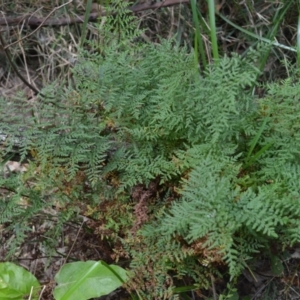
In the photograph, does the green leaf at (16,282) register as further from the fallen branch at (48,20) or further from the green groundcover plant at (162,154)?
the fallen branch at (48,20)

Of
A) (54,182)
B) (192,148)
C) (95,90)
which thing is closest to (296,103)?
(192,148)

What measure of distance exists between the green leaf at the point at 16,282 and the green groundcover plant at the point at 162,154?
0.17 metres

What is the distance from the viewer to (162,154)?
4.63ft

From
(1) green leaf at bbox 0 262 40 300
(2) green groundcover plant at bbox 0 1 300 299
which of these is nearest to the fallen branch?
(2) green groundcover plant at bbox 0 1 300 299

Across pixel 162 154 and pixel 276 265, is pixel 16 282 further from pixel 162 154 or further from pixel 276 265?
pixel 276 265

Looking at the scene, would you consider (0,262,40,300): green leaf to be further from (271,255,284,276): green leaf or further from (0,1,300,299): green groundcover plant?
(271,255,284,276): green leaf

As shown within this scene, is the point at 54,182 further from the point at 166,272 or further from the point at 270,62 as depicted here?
the point at 270,62

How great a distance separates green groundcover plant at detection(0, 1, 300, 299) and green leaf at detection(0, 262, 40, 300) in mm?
171

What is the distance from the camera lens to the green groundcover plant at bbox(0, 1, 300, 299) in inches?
50.1

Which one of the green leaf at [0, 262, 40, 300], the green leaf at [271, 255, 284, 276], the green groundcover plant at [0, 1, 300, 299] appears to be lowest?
the green leaf at [0, 262, 40, 300]

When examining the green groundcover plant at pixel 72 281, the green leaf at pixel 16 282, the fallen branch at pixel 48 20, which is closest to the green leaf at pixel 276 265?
the green groundcover plant at pixel 72 281

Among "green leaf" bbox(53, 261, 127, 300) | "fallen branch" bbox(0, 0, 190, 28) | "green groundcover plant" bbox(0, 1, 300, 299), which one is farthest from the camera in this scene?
"fallen branch" bbox(0, 0, 190, 28)

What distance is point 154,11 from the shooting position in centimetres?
203

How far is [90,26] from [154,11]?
265mm
